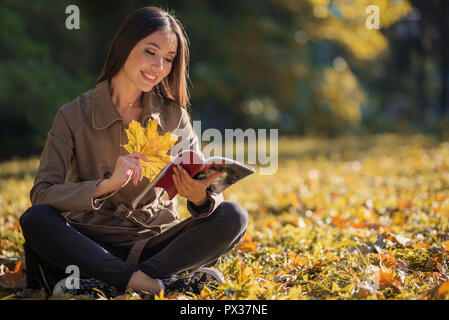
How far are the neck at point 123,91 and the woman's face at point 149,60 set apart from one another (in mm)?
92

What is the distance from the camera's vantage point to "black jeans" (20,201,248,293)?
2189 mm

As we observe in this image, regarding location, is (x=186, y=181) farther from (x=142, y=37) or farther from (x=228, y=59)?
(x=228, y=59)

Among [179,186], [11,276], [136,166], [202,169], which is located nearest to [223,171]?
[202,169]

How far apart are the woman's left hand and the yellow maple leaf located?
16cm

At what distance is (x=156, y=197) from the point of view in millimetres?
2531

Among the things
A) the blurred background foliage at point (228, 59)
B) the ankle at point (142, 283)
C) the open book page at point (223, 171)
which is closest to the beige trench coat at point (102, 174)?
the open book page at point (223, 171)

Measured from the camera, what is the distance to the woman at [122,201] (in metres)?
2.20

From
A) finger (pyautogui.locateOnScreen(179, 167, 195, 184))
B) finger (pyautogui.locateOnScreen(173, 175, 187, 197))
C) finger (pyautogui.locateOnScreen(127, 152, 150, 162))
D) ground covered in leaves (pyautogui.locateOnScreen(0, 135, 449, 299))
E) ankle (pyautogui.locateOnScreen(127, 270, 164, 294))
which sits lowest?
ground covered in leaves (pyautogui.locateOnScreen(0, 135, 449, 299))

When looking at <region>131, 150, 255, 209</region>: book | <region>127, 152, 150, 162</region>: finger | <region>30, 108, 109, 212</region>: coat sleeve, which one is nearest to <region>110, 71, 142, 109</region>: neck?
<region>30, 108, 109, 212</region>: coat sleeve

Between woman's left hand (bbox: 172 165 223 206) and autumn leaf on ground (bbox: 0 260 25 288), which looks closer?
woman's left hand (bbox: 172 165 223 206)

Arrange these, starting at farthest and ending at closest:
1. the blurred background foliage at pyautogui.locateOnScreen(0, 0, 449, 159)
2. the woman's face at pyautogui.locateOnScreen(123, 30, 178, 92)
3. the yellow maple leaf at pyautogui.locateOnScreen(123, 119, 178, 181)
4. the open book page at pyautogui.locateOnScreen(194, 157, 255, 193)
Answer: the blurred background foliage at pyautogui.locateOnScreen(0, 0, 449, 159)
the woman's face at pyautogui.locateOnScreen(123, 30, 178, 92)
the yellow maple leaf at pyautogui.locateOnScreen(123, 119, 178, 181)
the open book page at pyautogui.locateOnScreen(194, 157, 255, 193)

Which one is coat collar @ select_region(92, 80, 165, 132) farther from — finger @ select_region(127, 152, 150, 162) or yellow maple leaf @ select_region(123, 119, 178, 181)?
→ finger @ select_region(127, 152, 150, 162)

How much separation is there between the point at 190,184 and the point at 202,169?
0.44 ft

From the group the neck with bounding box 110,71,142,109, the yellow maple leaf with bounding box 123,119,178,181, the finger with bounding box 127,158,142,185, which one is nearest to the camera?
the finger with bounding box 127,158,142,185
